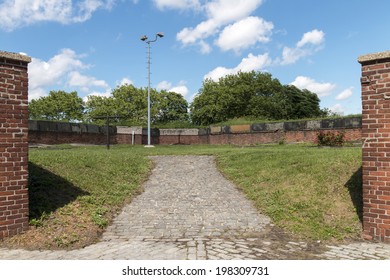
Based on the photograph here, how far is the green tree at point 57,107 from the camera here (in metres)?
59.3

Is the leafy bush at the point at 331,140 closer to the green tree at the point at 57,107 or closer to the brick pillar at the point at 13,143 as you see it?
the brick pillar at the point at 13,143

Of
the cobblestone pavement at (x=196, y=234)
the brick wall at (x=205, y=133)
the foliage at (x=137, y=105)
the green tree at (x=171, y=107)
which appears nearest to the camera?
the cobblestone pavement at (x=196, y=234)

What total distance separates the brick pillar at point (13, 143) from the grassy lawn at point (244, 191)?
37 centimetres

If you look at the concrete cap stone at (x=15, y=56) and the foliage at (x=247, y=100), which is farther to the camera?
the foliage at (x=247, y=100)

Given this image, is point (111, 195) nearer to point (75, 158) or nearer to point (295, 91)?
point (75, 158)

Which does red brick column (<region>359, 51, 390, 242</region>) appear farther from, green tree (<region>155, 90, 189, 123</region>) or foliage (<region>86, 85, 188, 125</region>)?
green tree (<region>155, 90, 189, 123</region>)

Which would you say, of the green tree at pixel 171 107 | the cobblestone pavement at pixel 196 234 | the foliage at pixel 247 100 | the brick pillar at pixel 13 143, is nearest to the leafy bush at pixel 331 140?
the cobblestone pavement at pixel 196 234

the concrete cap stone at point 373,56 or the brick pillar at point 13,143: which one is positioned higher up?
the concrete cap stone at point 373,56

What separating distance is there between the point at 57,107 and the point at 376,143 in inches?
2372

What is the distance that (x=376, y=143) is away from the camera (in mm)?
6086

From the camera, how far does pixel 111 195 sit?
8742mm

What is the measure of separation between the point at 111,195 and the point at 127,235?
7.83ft

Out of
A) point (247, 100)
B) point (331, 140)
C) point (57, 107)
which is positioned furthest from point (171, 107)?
point (331, 140)

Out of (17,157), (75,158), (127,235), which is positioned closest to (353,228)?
(127,235)
